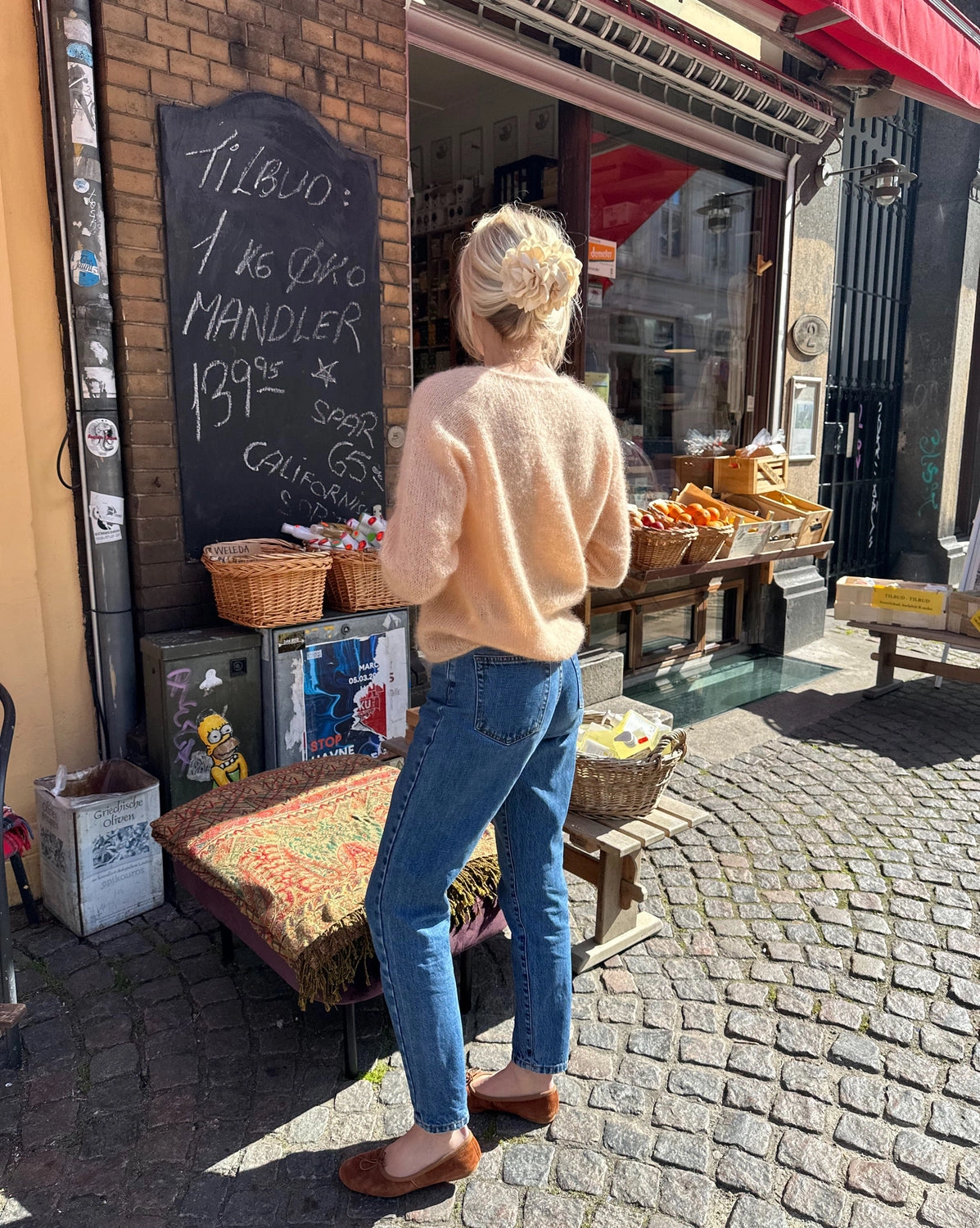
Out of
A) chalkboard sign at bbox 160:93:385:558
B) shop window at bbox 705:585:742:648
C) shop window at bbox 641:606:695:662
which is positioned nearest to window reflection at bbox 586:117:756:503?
shop window at bbox 641:606:695:662

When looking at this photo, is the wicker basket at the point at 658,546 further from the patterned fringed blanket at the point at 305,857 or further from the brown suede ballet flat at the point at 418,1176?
the brown suede ballet flat at the point at 418,1176

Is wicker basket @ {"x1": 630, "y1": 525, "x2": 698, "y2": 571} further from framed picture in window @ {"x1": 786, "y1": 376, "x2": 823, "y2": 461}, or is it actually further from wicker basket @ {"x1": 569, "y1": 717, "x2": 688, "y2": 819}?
wicker basket @ {"x1": 569, "y1": 717, "x2": 688, "y2": 819}

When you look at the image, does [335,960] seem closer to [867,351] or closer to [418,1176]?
[418,1176]

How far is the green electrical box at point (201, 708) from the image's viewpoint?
3.51 m

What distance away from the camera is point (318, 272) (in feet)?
13.5

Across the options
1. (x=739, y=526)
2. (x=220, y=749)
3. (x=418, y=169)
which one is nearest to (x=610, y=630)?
(x=739, y=526)

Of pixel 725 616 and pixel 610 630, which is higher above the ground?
pixel 610 630

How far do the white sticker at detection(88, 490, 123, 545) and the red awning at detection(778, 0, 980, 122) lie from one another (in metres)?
4.52

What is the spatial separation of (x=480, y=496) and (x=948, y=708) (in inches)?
201

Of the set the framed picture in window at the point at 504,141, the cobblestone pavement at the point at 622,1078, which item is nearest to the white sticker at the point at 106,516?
the cobblestone pavement at the point at 622,1078

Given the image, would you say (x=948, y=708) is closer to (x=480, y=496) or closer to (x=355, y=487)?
(x=355, y=487)

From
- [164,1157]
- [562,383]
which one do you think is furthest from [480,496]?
[164,1157]

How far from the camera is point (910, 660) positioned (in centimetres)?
597

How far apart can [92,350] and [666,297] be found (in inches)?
174
